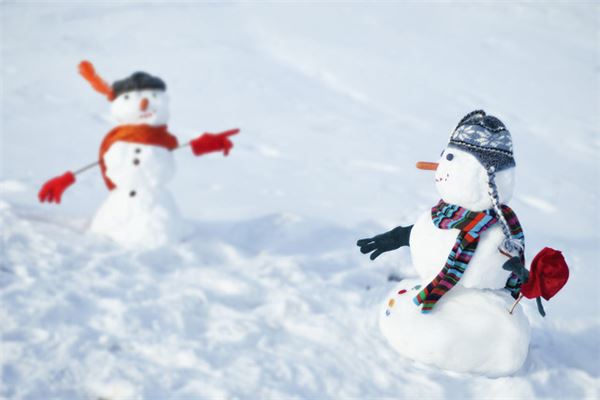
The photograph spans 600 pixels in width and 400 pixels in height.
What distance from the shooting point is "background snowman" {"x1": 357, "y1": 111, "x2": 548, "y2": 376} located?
220 cm

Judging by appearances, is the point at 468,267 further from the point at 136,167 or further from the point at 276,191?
the point at 276,191

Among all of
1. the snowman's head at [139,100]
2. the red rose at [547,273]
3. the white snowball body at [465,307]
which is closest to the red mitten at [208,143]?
the snowman's head at [139,100]

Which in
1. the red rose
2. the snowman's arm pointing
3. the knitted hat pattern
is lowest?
the snowman's arm pointing

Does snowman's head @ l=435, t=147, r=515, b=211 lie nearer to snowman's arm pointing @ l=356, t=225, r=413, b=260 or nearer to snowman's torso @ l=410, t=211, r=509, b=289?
snowman's torso @ l=410, t=211, r=509, b=289

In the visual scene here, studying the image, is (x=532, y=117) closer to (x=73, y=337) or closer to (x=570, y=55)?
(x=570, y=55)

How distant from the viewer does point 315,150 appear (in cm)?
563

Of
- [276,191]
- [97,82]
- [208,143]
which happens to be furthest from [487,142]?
[276,191]

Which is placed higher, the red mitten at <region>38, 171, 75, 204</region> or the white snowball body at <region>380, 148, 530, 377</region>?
the white snowball body at <region>380, 148, 530, 377</region>

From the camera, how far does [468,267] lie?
2.28m

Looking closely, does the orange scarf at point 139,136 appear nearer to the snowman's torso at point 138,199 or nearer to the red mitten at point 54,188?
the snowman's torso at point 138,199

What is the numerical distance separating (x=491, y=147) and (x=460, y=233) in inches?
13.7

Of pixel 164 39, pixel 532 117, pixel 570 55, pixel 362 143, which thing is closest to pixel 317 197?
pixel 362 143

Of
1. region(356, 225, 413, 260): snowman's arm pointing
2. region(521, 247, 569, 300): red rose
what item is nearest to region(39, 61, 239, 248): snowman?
region(356, 225, 413, 260): snowman's arm pointing

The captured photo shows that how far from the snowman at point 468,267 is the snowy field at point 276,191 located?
192 millimetres
